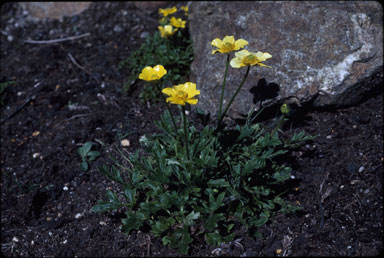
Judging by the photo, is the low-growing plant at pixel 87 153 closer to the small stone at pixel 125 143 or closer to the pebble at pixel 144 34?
the small stone at pixel 125 143

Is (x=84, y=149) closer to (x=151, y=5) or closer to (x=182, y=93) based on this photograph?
(x=182, y=93)

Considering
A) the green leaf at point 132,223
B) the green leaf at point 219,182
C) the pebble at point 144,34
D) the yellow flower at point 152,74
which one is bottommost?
the green leaf at point 132,223

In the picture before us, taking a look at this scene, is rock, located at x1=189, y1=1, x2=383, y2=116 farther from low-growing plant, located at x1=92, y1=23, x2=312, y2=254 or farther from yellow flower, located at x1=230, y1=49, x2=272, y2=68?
yellow flower, located at x1=230, y1=49, x2=272, y2=68

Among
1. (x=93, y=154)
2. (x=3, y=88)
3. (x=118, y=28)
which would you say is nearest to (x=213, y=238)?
(x=93, y=154)

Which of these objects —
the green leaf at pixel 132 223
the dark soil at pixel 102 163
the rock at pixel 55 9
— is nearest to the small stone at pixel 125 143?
the dark soil at pixel 102 163

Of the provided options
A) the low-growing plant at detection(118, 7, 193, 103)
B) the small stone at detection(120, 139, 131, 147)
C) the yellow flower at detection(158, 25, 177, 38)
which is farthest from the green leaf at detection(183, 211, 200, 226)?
the yellow flower at detection(158, 25, 177, 38)

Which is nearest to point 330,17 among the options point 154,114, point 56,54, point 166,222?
point 154,114

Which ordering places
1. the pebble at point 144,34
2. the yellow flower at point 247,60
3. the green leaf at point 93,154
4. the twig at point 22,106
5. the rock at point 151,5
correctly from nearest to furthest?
the yellow flower at point 247,60, the green leaf at point 93,154, the twig at point 22,106, the pebble at point 144,34, the rock at point 151,5
